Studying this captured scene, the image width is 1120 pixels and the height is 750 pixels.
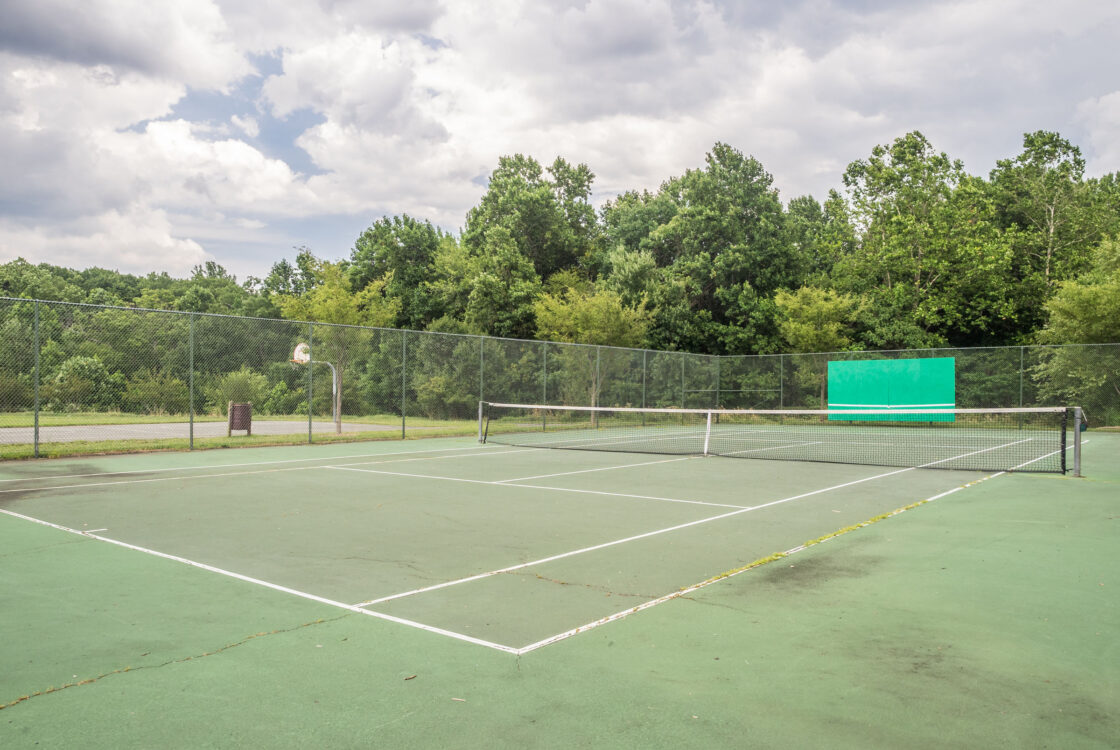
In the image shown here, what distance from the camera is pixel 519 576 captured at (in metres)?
5.10

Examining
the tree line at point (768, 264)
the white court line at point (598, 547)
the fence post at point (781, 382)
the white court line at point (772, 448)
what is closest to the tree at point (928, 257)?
the tree line at point (768, 264)

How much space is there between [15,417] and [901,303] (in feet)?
111

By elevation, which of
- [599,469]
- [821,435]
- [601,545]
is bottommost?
[821,435]

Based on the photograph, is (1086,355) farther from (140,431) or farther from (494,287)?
(140,431)

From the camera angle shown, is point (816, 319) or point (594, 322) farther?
point (816, 319)

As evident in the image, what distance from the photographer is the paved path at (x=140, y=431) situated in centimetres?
1288

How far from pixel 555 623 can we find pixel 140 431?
1325 centimetres

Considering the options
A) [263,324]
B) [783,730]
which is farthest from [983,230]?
[783,730]

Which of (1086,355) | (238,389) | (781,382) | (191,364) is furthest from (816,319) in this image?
(191,364)

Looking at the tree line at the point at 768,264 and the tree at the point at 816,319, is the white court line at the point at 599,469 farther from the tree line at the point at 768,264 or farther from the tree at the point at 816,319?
the tree at the point at 816,319

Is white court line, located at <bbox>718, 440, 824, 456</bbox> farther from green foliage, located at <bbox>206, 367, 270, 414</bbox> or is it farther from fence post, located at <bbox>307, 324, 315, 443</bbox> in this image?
green foliage, located at <bbox>206, 367, 270, 414</bbox>

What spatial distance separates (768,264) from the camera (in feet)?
124

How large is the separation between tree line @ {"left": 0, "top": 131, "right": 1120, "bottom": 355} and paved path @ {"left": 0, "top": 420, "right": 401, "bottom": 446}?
45.1 feet

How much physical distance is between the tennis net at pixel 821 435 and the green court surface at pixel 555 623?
5433 mm
